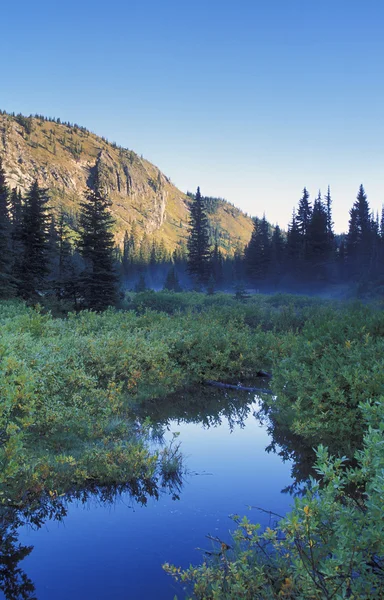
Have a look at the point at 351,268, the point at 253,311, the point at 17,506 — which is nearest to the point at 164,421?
the point at 17,506

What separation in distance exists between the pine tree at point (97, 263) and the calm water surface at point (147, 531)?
19223 millimetres

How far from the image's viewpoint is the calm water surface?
459 cm

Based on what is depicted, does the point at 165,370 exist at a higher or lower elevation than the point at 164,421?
higher

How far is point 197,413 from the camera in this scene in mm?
11070

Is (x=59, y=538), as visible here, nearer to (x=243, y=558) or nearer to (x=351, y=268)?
(x=243, y=558)

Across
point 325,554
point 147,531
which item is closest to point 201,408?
point 147,531

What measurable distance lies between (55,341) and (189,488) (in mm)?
5636

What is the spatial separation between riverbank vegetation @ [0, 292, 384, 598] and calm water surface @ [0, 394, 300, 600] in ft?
1.56

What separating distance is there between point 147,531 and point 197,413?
18.2 ft

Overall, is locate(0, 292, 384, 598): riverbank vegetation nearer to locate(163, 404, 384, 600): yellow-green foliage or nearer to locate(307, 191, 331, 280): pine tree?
locate(163, 404, 384, 600): yellow-green foliage

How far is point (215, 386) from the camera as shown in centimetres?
1356

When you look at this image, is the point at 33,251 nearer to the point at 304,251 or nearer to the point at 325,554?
the point at 325,554

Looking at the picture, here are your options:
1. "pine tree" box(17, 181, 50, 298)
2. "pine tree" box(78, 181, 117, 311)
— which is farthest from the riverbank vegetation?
"pine tree" box(17, 181, 50, 298)

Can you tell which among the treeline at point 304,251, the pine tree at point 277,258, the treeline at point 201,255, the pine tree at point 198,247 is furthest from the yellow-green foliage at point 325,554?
the pine tree at point 277,258
